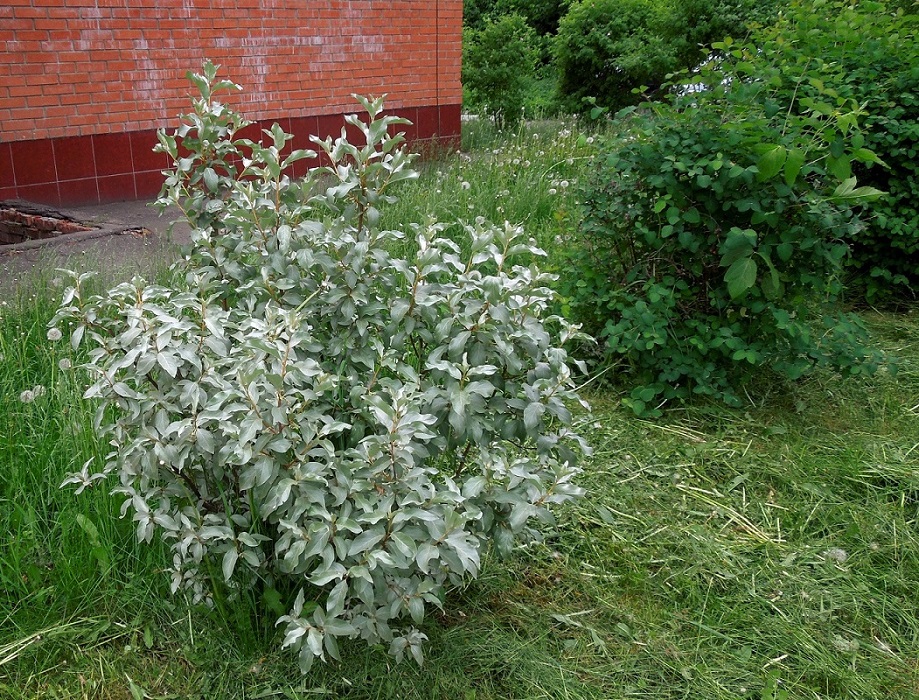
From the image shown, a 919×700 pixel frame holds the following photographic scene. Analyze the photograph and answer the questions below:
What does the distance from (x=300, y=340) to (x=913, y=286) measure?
15.9ft

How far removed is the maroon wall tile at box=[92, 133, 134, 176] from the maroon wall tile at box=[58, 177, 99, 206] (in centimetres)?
8

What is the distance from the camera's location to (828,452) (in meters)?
3.69

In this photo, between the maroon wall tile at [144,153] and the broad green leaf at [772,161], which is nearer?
the broad green leaf at [772,161]

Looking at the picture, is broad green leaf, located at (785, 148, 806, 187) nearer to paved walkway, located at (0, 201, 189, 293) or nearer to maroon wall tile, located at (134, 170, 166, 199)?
paved walkway, located at (0, 201, 189, 293)

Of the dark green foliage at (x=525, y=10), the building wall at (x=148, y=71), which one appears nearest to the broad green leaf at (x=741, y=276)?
the building wall at (x=148, y=71)

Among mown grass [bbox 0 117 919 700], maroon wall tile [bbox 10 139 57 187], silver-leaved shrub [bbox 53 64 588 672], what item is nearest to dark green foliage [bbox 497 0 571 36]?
maroon wall tile [bbox 10 139 57 187]

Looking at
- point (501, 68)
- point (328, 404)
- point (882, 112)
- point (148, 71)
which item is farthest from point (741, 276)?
point (501, 68)

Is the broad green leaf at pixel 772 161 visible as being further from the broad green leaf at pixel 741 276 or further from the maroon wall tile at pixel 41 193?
the maroon wall tile at pixel 41 193

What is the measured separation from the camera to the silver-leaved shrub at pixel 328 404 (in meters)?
2.05

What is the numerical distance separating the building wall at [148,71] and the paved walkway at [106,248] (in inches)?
17.9

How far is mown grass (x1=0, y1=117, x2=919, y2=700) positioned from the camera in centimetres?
236

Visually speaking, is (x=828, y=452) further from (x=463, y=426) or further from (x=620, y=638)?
(x=463, y=426)

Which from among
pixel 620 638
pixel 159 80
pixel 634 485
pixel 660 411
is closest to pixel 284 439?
pixel 620 638

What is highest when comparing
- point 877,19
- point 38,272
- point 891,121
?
point 877,19
